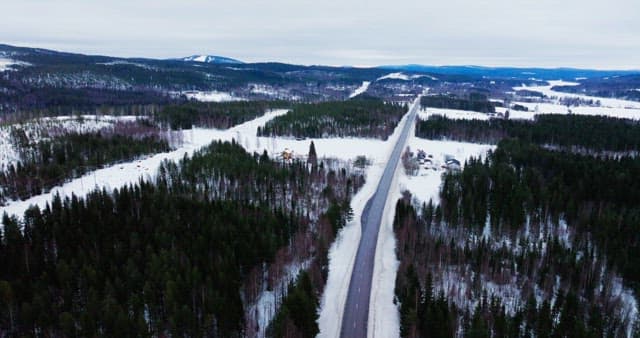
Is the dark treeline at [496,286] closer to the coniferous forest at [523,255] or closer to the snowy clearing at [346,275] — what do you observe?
the coniferous forest at [523,255]

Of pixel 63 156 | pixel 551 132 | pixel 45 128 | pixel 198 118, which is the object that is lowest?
pixel 63 156

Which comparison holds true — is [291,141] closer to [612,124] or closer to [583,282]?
[583,282]

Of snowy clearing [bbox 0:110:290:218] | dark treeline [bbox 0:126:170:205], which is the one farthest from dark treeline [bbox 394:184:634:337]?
dark treeline [bbox 0:126:170:205]

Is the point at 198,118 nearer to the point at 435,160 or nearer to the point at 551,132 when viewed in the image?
the point at 435,160

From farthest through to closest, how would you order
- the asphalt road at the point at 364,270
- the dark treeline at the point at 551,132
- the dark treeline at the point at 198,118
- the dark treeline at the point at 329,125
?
the dark treeline at the point at 198,118 < the dark treeline at the point at 329,125 < the dark treeline at the point at 551,132 < the asphalt road at the point at 364,270

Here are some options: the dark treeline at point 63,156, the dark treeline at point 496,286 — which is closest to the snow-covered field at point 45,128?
the dark treeline at point 63,156

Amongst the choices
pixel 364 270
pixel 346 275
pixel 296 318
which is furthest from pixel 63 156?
pixel 296 318

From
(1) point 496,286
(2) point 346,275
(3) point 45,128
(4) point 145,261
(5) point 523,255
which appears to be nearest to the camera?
(4) point 145,261
